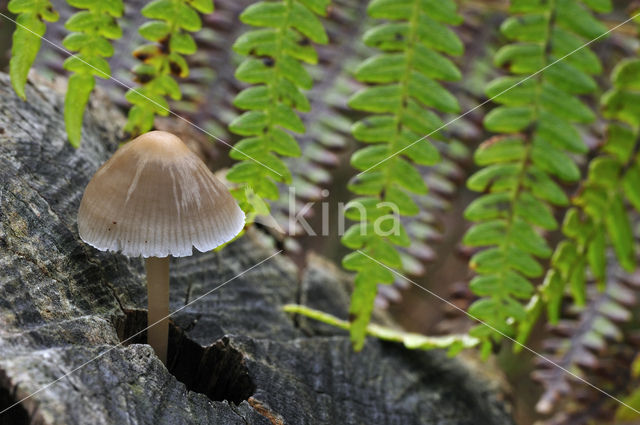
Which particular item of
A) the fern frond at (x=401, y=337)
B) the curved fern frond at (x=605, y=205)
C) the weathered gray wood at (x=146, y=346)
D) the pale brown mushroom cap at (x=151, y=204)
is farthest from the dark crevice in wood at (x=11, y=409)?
the curved fern frond at (x=605, y=205)

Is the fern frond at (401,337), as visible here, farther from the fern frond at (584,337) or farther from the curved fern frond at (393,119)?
the fern frond at (584,337)

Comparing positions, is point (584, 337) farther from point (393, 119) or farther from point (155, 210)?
point (155, 210)

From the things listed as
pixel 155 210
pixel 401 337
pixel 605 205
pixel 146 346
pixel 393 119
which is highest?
pixel 393 119

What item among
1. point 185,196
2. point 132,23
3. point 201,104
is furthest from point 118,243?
point 132,23

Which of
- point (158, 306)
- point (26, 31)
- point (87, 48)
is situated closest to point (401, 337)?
point (158, 306)

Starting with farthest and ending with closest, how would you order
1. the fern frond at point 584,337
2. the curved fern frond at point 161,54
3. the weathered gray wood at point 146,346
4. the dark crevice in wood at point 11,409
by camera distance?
the fern frond at point 584,337 < the curved fern frond at point 161,54 < the weathered gray wood at point 146,346 < the dark crevice in wood at point 11,409

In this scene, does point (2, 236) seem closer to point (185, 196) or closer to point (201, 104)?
point (185, 196)
